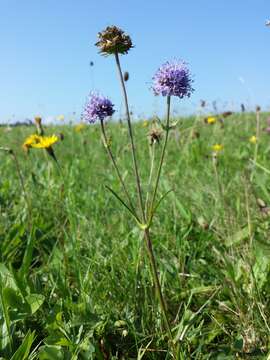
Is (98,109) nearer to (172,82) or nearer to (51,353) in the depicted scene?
(172,82)

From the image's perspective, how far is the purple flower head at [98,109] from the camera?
1185 millimetres

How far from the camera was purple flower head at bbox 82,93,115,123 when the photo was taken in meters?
1.18

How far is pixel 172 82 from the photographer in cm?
109

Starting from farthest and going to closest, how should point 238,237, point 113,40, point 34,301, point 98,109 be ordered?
point 238,237, point 34,301, point 98,109, point 113,40

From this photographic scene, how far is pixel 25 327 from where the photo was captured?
4.25ft

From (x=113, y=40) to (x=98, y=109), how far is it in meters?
0.20

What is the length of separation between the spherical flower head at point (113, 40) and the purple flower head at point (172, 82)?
10cm

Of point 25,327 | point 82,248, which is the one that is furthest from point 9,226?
point 25,327

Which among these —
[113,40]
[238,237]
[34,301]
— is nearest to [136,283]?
[34,301]

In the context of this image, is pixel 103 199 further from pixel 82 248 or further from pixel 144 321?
pixel 144 321

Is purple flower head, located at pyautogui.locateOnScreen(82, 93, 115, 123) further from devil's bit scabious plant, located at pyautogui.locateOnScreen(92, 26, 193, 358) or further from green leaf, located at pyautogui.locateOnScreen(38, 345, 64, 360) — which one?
green leaf, located at pyautogui.locateOnScreen(38, 345, 64, 360)

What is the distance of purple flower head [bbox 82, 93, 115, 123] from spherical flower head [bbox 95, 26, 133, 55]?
0.16 m

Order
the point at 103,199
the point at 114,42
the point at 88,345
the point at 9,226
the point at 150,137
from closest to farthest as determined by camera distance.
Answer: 1. the point at 114,42
2. the point at 88,345
3. the point at 150,137
4. the point at 9,226
5. the point at 103,199

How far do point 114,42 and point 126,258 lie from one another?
805 mm
